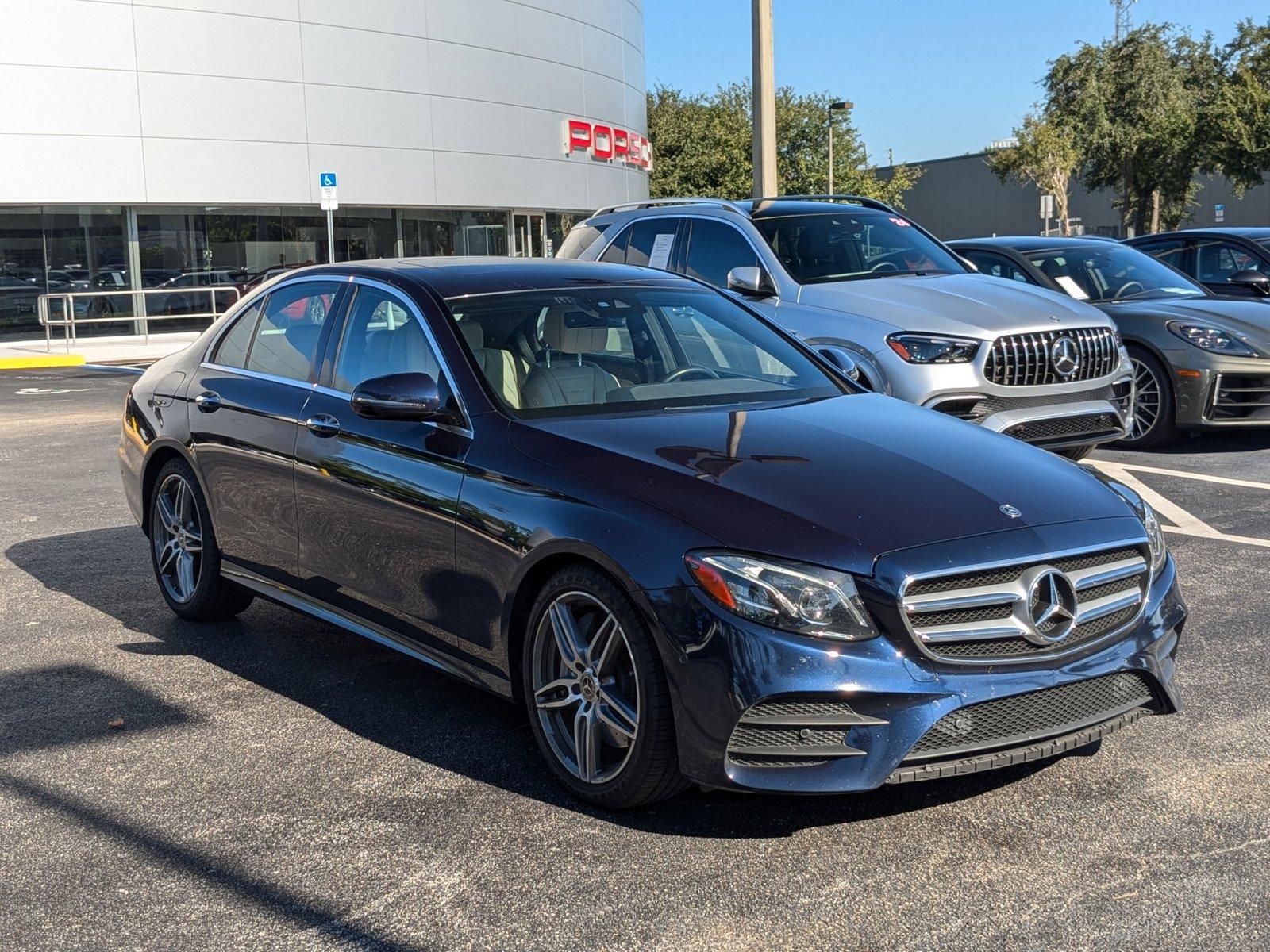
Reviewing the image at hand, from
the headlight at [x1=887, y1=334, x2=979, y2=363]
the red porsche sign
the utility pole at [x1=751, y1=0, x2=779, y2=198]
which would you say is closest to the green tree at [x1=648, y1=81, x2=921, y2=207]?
the red porsche sign

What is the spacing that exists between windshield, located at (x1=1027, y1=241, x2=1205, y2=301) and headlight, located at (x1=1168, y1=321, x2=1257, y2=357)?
770 mm

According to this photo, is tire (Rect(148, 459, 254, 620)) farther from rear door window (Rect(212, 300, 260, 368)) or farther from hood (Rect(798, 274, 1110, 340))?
hood (Rect(798, 274, 1110, 340))

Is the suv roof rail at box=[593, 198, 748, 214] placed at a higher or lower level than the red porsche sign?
lower

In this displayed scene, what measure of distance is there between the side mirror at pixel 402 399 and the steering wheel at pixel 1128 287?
7.96 meters

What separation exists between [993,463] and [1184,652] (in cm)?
162

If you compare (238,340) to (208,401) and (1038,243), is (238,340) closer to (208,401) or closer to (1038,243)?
(208,401)

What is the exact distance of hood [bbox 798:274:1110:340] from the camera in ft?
27.7

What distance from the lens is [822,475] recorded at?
4020mm

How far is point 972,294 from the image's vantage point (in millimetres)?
8961

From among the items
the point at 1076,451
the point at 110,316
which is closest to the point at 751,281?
the point at 1076,451

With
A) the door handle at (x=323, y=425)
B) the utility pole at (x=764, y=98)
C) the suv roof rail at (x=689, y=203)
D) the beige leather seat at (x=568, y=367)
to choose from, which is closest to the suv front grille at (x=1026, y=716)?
the beige leather seat at (x=568, y=367)

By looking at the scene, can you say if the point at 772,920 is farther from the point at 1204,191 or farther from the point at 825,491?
the point at 1204,191

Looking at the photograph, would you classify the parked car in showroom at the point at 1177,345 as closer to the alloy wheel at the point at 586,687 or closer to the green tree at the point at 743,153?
the alloy wheel at the point at 586,687

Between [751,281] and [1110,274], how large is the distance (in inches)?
161
